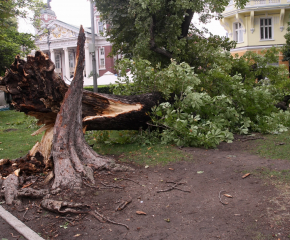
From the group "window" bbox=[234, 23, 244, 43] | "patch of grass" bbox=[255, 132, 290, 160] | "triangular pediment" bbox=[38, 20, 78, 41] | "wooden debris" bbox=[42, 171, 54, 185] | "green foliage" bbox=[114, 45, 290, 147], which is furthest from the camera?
"triangular pediment" bbox=[38, 20, 78, 41]

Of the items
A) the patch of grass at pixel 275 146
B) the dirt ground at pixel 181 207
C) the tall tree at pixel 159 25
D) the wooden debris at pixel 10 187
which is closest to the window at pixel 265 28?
the tall tree at pixel 159 25

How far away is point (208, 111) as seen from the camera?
270 inches

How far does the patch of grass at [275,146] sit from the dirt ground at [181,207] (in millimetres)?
450

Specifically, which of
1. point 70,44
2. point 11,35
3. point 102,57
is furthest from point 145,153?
point 70,44

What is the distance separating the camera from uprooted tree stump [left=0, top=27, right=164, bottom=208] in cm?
446

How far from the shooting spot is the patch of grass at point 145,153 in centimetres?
552

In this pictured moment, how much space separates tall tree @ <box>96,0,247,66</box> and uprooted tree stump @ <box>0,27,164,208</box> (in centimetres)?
441

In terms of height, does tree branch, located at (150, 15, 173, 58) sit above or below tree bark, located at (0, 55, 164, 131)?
above

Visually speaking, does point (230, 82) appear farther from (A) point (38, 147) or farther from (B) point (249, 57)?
(A) point (38, 147)

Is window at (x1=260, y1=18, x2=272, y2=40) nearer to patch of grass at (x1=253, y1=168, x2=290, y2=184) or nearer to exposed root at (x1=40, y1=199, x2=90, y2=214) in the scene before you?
patch of grass at (x1=253, y1=168, x2=290, y2=184)

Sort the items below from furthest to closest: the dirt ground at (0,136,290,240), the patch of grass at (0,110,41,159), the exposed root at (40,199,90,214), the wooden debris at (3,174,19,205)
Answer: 1. the patch of grass at (0,110,41,159)
2. the wooden debris at (3,174,19,205)
3. the exposed root at (40,199,90,214)
4. the dirt ground at (0,136,290,240)

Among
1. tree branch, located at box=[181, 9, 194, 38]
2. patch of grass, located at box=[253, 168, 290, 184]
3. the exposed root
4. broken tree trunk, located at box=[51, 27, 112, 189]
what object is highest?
tree branch, located at box=[181, 9, 194, 38]

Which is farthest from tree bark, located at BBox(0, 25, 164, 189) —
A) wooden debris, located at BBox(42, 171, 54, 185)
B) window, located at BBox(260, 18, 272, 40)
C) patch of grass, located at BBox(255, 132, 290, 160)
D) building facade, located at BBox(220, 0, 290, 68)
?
window, located at BBox(260, 18, 272, 40)

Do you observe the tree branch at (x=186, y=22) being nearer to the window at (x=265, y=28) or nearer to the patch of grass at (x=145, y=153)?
the patch of grass at (x=145, y=153)
